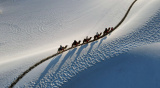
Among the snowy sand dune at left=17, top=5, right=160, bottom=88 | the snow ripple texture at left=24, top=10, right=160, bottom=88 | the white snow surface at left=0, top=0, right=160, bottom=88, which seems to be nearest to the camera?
the white snow surface at left=0, top=0, right=160, bottom=88

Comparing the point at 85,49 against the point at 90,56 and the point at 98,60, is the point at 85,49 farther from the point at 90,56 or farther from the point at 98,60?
the point at 98,60

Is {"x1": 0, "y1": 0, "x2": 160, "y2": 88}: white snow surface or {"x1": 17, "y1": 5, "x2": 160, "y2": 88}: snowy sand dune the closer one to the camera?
{"x1": 0, "y1": 0, "x2": 160, "y2": 88}: white snow surface

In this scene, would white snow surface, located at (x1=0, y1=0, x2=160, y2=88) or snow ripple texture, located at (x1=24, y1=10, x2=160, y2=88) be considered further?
snow ripple texture, located at (x1=24, y1=10, x2=160, y2=88)

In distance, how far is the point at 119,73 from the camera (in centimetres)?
887

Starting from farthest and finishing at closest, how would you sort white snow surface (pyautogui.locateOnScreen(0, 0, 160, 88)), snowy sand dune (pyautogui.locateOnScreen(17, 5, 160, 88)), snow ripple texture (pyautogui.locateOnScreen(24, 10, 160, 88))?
snow ripple texture (pyautogui.locateOnScreen(24, 10, 160, 88))
snowy sand dune (pyautogui.locateOnScreen(17, 5, 160, 88))
white snow surface (pyautogui.locateOnScreen(0, 0, 160, 88))

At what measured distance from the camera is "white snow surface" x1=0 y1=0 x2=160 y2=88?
8883mm

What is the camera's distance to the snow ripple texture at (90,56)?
9.96 metres

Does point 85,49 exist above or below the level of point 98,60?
above

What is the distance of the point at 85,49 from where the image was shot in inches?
463

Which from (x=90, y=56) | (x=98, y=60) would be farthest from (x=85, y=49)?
(x=98, y=60)

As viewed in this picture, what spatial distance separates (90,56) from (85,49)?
3.88 feet

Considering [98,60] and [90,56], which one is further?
[90,56]

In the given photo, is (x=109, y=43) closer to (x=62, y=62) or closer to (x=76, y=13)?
(x=62, y=62)

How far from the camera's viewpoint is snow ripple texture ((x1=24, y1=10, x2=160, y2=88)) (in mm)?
9961
